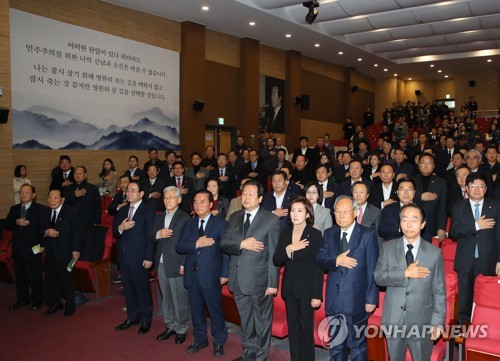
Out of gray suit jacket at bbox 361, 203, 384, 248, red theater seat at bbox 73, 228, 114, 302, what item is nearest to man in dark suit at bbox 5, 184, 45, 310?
red theater seat at bbox 73, 228, 114, 302

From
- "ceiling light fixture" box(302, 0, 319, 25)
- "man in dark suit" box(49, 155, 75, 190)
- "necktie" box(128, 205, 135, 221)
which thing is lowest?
"necktie" box(128, 205, 135, 221)

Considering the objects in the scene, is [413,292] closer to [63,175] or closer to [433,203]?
[433,203]

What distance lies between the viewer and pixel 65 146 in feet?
30.2

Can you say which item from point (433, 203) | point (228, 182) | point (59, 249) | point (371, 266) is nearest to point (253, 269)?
point (371, 266)

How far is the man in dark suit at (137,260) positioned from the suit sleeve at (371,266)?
2.17 m

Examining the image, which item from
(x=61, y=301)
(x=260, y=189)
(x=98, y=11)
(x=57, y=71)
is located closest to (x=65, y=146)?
(x=57, y=71)

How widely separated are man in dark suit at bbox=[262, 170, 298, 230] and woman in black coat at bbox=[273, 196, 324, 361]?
1.44 metres

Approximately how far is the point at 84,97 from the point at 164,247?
20.8 ft

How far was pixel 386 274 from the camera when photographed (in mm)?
2904

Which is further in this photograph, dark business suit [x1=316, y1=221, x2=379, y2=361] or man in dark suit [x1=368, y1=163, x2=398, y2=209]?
man in dark suit [x1=368, y1=163, x2=398, y2=209]

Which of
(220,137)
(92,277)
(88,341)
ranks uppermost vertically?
(220,137)

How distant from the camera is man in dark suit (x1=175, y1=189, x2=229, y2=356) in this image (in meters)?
3.87

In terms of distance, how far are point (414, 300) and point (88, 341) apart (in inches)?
117
